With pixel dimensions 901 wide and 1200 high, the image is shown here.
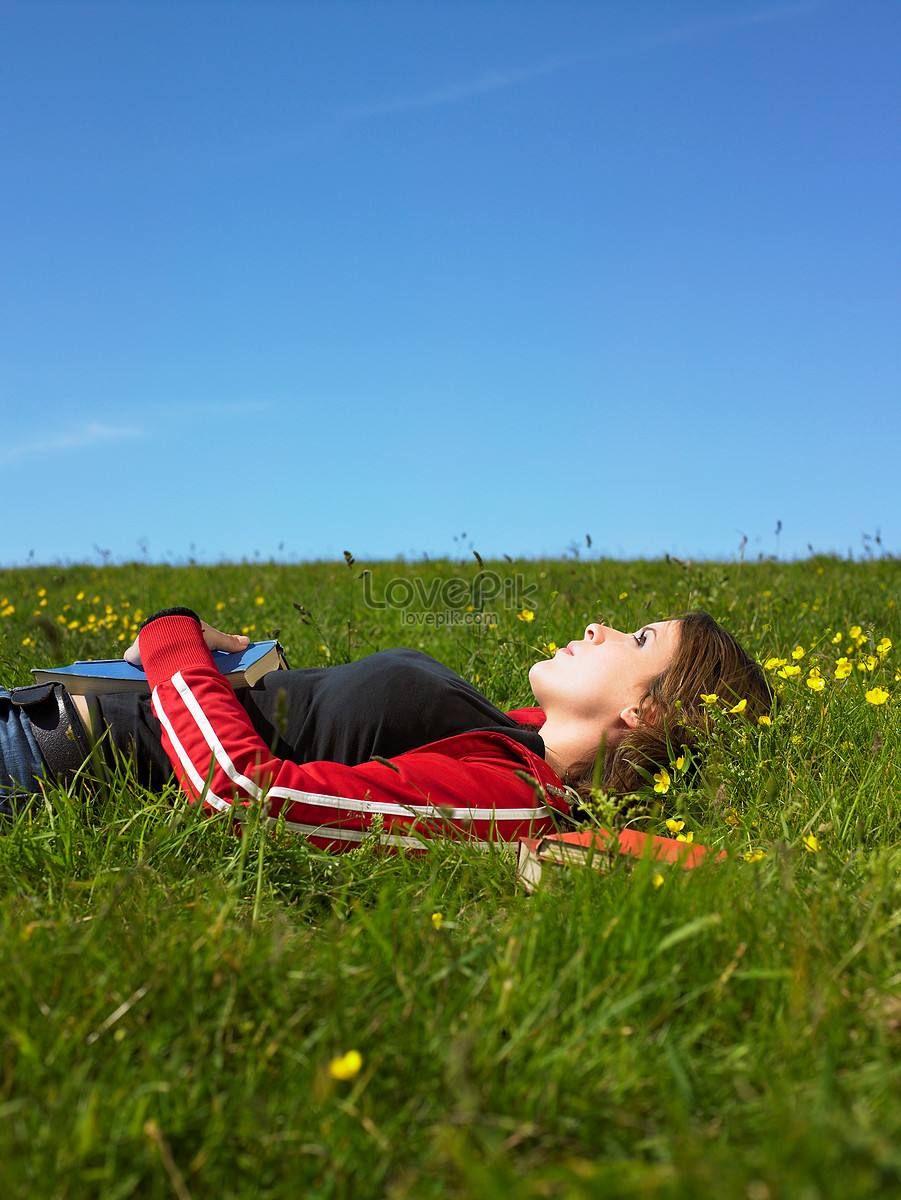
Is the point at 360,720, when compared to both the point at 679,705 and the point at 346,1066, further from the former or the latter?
the point at 346,1066

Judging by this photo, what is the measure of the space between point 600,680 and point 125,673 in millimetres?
1668

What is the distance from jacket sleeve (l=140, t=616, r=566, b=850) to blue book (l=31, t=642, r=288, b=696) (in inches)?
14.7

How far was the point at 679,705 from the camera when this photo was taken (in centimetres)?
296

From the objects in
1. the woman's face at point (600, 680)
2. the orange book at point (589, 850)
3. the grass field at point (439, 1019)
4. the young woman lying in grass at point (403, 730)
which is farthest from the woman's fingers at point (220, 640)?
the orange book at point (589, 850)

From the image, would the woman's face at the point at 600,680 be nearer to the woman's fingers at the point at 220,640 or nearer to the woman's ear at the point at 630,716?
the woman's ear at the point at 630,716

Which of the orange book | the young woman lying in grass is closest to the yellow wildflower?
the orange book

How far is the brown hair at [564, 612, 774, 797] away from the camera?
9.70 feet

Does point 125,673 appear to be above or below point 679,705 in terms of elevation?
above

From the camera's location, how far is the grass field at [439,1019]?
4.16 ft

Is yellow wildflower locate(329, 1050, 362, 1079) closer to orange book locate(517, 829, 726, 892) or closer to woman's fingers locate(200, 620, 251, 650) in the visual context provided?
orange book locate(517, 829, 726, 892)

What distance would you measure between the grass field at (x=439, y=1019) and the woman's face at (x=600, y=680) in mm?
472

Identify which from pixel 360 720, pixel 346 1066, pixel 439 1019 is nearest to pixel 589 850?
pixel 439 1019

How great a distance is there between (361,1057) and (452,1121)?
0.30 metres

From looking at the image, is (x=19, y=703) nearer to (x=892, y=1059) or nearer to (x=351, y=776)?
(x=351, y=776)
